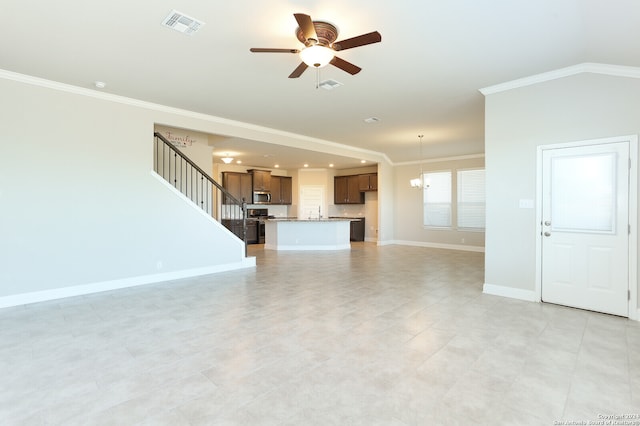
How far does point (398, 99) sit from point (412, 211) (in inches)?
242

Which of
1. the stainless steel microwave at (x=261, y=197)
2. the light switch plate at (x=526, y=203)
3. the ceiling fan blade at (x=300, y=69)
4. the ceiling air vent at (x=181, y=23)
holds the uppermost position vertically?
the ceiling air vent at (x=181, y=23)

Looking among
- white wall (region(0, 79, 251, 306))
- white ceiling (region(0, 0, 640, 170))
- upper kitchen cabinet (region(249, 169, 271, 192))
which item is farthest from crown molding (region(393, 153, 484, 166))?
white wall (region(0, 79, 251, 306))

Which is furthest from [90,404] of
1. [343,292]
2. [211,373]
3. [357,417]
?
[343,292]

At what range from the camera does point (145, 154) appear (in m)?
5.04

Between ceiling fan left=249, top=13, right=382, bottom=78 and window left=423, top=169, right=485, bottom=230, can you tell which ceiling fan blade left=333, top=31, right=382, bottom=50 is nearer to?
ceiling fan left=249, top=13, right=382, bottom=78

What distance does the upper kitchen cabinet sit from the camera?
10.8 meters

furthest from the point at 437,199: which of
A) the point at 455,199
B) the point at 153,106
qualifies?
the point at 153,106

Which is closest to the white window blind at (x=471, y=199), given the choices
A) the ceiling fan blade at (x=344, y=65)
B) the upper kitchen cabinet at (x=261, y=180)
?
the upper kitchen cabinet at (x=261, y=180)

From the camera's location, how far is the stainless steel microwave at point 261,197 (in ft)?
35.9

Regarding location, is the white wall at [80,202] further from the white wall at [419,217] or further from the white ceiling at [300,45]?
the white wall at [419,217]

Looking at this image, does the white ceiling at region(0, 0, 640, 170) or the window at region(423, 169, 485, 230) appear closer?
the white ceiling at region(0, 0, 640, 170)

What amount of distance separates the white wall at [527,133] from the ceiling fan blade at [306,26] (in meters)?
3.04

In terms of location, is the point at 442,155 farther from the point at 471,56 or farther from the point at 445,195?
the point at 471,56

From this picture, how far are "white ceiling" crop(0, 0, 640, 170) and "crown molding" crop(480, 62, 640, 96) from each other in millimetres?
107
